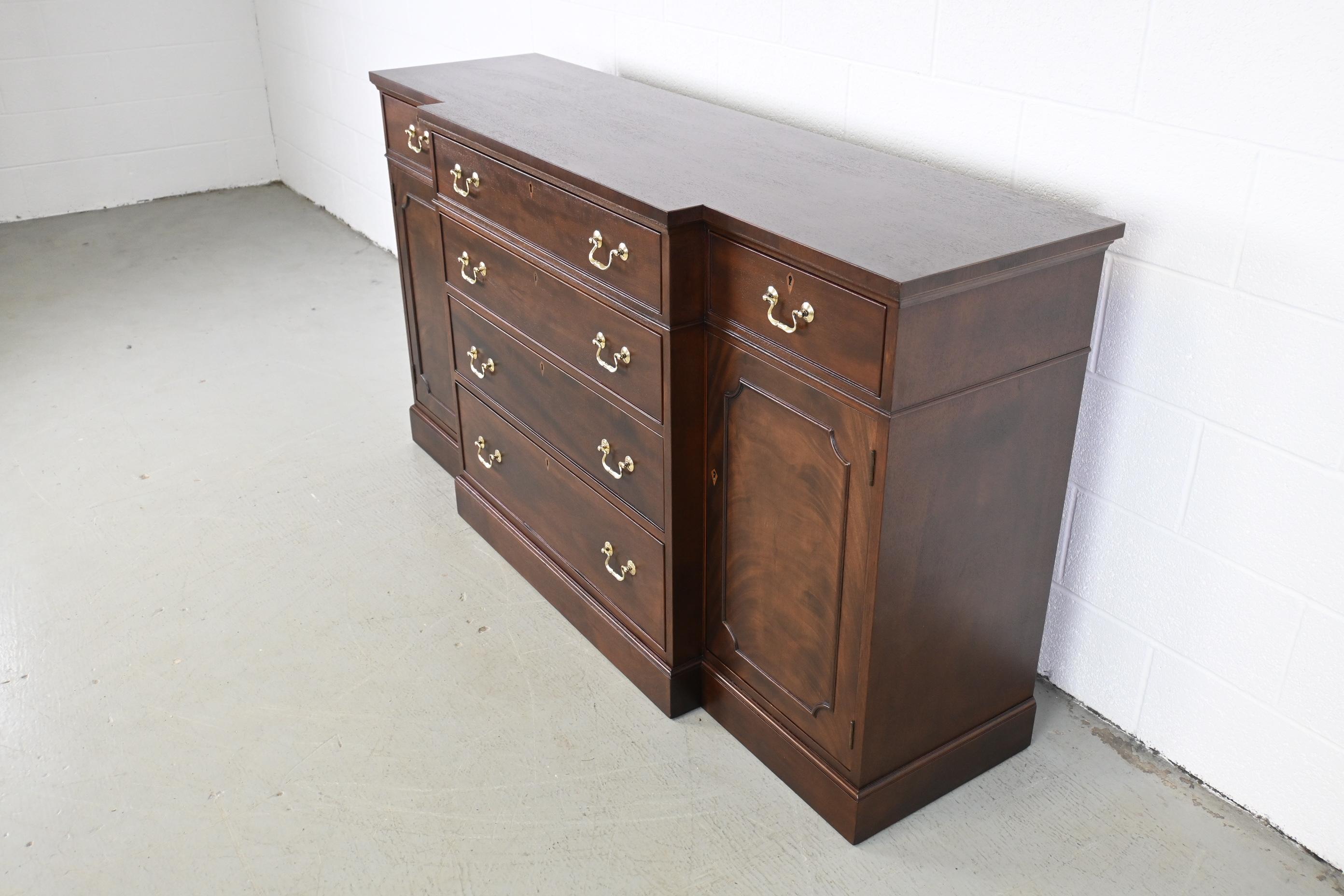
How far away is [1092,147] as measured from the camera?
1.83 m

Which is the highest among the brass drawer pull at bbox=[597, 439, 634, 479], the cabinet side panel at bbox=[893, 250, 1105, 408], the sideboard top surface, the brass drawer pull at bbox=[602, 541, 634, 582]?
the sideboard top surface

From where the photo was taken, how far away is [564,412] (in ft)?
7.24

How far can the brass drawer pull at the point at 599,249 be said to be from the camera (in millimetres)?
1849

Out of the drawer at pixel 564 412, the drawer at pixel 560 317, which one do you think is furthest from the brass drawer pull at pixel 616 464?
the drawer at pixel 560 317

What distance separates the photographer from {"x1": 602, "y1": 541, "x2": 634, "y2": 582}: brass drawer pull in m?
2.13

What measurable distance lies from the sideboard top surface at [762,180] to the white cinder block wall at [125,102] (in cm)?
297

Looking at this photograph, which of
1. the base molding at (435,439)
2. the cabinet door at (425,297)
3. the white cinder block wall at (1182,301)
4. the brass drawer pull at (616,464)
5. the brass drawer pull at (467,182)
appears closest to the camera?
the white cinder block wall at (1182,301)

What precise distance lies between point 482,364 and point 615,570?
61cm

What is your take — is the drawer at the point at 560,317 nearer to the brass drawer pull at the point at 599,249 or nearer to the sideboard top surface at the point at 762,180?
the brass drawer pull at the point at 599,249

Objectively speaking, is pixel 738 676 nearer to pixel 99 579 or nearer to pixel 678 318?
pixel 678 318

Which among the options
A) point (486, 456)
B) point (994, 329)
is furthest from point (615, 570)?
point (994, 329)

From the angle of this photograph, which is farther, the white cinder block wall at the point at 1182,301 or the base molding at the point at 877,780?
the base molding at the point at 877,780

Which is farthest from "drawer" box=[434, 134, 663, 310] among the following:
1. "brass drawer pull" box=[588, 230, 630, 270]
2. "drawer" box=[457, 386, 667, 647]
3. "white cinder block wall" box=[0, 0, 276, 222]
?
"white cinder block wall" box=[0, 0, 276, 222]

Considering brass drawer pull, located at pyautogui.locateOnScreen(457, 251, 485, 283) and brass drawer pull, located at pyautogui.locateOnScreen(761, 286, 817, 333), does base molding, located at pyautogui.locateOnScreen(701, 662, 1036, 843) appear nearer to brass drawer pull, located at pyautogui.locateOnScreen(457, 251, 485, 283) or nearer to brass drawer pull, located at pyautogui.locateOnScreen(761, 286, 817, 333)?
brass drawer pull, located at pyautogui.locateOnScreen(761, 286, 817, 333)
